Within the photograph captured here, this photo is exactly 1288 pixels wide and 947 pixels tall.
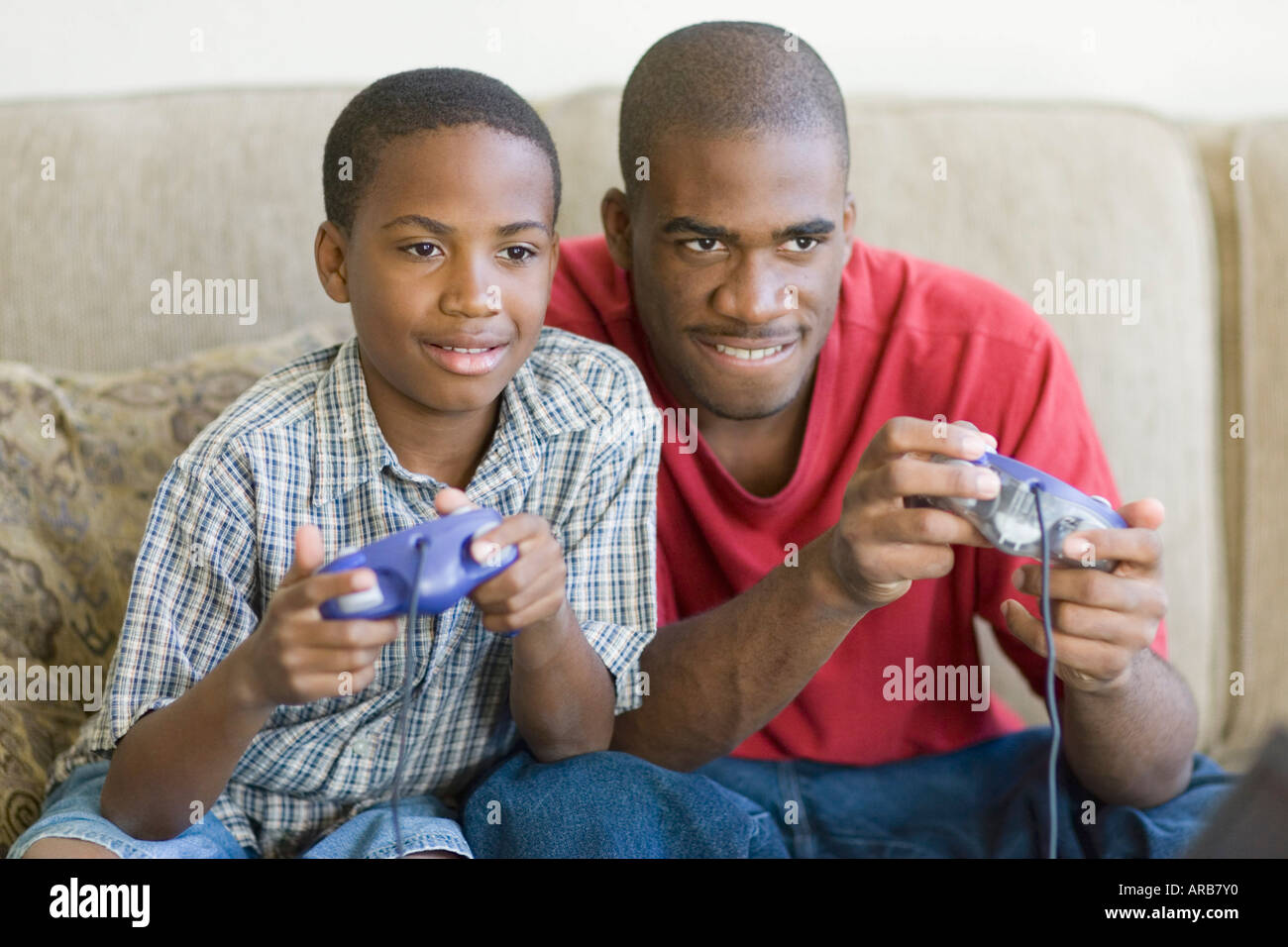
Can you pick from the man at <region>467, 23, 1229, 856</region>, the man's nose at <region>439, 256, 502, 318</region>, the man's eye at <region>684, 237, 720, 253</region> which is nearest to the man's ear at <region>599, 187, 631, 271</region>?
the man at <region>467, 23, 1229, 856</region>

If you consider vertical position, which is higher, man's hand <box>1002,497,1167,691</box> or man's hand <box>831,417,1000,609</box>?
man's hand <box>831,417,1000,609</box>

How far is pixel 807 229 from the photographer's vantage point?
Result: 1.22 m

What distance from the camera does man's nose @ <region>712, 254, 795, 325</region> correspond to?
121 cm

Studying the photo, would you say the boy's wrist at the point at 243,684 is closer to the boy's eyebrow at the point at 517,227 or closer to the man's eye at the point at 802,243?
the boy's eyebrow at the point at 517,227

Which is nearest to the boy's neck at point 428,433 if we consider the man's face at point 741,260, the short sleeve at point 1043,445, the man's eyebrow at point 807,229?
the man's face at point 741,260

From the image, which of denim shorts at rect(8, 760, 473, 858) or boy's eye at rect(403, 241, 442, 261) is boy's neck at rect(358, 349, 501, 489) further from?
denim shorts at rect(8, 760, 473, 858)

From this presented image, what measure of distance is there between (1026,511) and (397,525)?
545 millimetres

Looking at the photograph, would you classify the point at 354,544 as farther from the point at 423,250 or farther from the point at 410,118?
the point at 410,118

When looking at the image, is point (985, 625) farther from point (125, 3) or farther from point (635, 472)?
point (125, 3)

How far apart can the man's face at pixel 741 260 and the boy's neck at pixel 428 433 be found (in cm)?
22

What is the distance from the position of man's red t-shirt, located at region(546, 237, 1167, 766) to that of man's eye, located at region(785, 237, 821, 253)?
0.14m

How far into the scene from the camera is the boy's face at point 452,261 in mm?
1046

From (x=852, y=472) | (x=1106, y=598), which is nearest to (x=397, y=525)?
(x=852, y=472)
